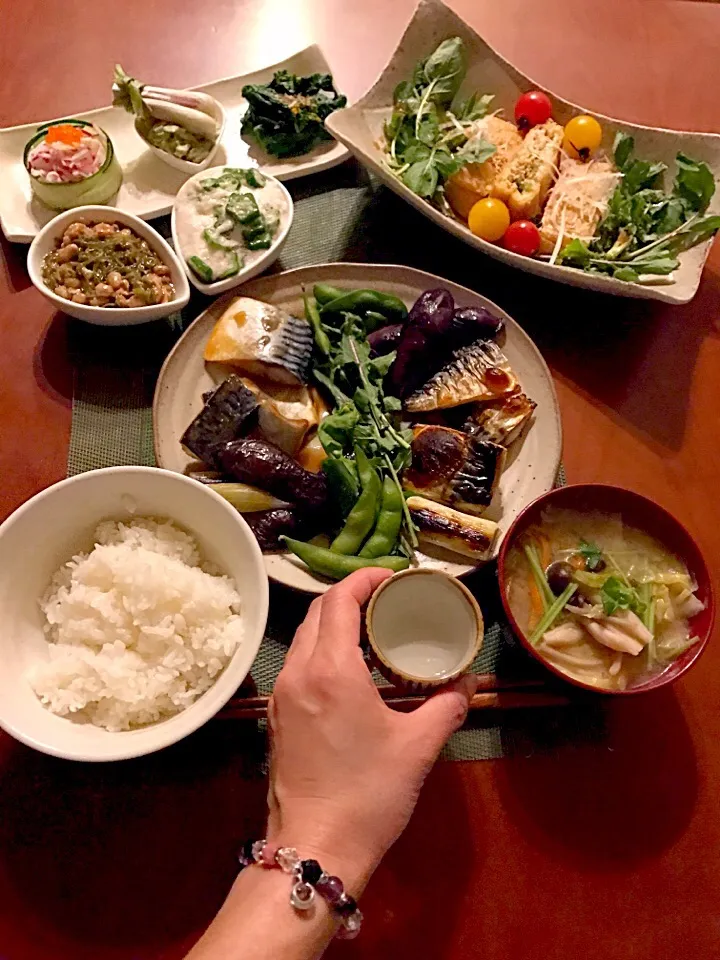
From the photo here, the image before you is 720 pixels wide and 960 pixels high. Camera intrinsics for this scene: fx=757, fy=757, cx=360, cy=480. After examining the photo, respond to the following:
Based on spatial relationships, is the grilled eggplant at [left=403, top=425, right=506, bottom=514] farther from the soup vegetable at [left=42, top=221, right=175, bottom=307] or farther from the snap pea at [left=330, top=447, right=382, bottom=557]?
the soup vegetable at [left=42, top=221, right=175, bottom=307]

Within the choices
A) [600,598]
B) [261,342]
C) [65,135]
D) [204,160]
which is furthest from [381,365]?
[65,135]

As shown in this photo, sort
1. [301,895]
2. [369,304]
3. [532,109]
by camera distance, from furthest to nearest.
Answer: [532,109] → [369,304] → [301,895]

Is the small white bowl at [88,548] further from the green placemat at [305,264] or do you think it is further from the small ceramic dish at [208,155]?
the small ceramic dish at [208,155]

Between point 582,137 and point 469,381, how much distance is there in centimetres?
94

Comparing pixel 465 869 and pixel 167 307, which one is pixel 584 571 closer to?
pixel 465 869

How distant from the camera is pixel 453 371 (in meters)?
1.87

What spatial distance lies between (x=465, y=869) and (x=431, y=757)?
1.42 feet

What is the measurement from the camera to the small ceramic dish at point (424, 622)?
1337 millimetres

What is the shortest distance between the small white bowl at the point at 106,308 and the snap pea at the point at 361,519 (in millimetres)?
673

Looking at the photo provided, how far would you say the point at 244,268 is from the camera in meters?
1.98

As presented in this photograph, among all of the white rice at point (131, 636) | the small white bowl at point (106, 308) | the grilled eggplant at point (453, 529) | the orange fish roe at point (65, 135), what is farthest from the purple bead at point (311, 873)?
the orange fish roe at point (65, 135)

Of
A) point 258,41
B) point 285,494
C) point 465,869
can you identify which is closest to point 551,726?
point 465,869

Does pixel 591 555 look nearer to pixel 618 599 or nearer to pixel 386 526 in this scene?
pixel 618 599

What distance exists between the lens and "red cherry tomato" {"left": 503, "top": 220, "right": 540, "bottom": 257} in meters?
2.07
